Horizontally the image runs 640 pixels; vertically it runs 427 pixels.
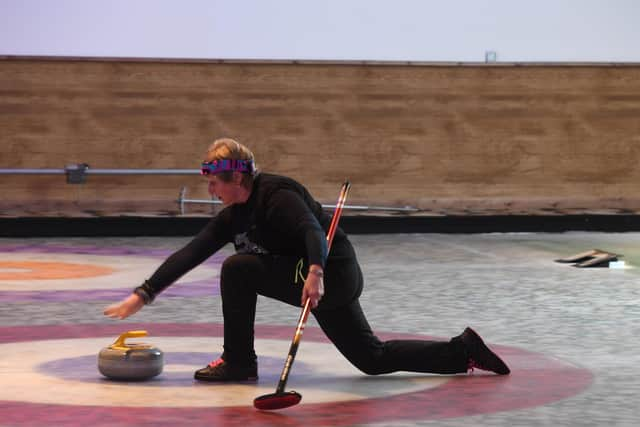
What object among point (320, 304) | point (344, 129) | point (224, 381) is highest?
point (344, 129)

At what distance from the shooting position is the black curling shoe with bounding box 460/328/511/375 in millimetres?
6465

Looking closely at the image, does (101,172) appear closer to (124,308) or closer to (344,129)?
(344,129)

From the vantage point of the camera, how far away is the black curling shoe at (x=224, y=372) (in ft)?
20.7

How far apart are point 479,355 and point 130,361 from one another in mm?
1603

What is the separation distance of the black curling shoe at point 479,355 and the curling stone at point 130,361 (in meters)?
1.42

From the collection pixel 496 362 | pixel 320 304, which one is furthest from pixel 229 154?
pixel 496 362

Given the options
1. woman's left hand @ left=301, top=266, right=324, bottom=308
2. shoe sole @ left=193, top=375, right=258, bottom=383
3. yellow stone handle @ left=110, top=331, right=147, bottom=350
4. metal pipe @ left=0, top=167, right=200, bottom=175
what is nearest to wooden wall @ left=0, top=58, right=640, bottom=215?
metal pipe @ left=0, top=167, right=200, bottom=175

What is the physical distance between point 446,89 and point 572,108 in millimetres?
1732

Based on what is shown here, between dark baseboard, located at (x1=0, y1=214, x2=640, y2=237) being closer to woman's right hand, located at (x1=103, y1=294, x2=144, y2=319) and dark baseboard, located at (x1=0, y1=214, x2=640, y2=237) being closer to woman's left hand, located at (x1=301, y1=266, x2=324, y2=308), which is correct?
woman's right hand, located at (x1=103, y1=294, x2=144, y2=319)

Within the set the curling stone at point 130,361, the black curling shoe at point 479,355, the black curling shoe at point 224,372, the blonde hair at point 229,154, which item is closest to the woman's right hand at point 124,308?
the curling stone at point 130,361

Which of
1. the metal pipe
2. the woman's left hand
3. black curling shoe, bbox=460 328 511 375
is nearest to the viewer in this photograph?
the woman's left hand

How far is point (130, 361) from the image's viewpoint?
628cm

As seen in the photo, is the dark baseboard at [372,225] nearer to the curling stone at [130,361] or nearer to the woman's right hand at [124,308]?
the curling stone at [130,361]

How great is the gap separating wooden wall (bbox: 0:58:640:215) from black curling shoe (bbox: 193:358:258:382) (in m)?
11.1
